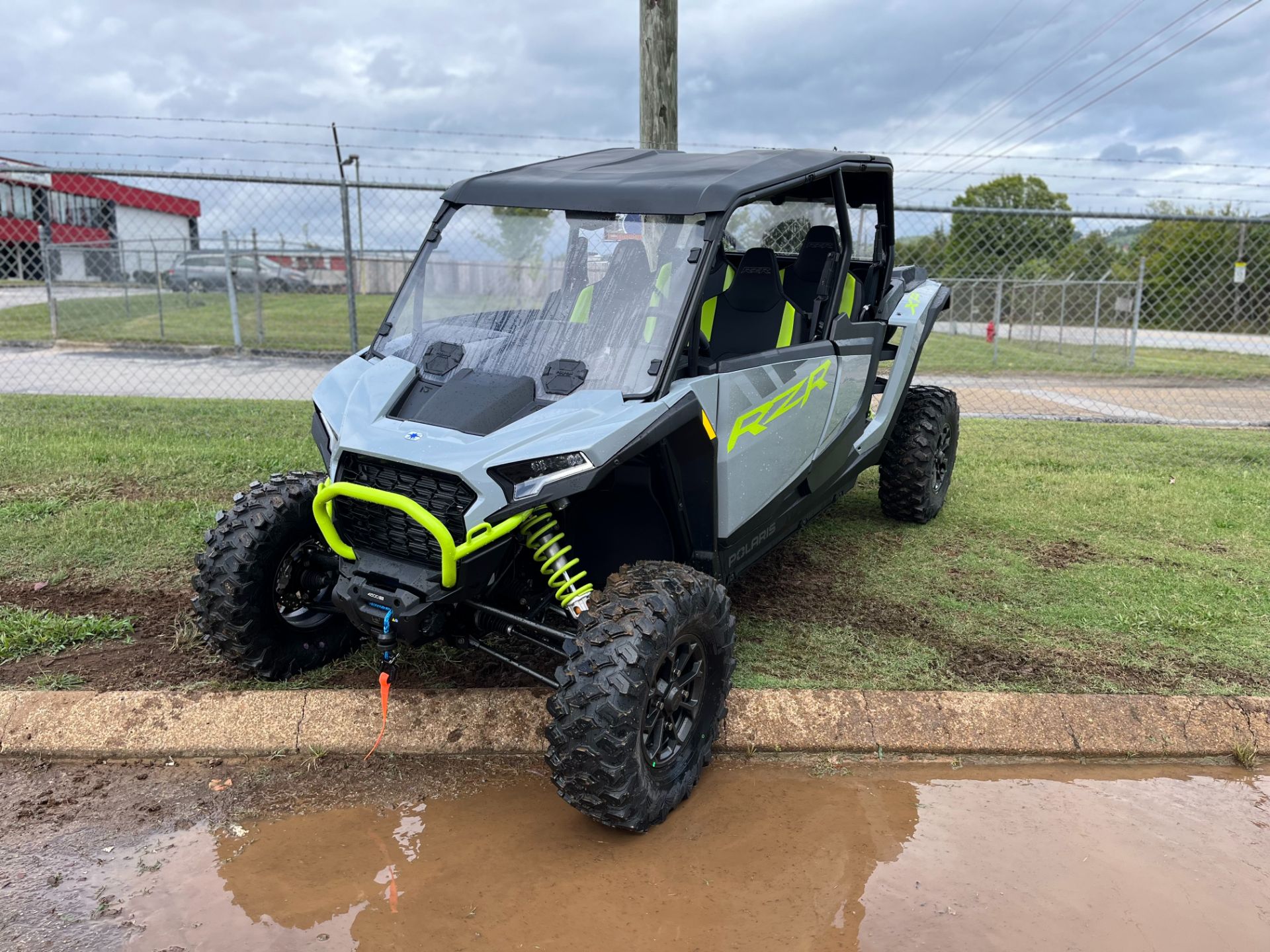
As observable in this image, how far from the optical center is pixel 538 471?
300 centimetres

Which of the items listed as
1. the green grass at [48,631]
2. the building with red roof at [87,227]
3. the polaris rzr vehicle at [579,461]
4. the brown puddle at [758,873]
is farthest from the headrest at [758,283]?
the building with red roof at [87,227]

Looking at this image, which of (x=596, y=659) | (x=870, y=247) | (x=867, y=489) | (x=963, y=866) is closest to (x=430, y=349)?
(x=596, y=659)

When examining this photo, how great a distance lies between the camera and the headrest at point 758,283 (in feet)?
14.7

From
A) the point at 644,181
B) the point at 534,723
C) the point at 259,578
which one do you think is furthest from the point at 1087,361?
the point at 259,578

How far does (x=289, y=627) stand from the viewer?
3.71 meters

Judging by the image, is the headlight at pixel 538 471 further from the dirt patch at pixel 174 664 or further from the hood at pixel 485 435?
the dirt patch at pixel 174 664

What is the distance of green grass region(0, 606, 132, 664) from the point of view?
3.91 metres

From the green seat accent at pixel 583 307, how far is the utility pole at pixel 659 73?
350cm

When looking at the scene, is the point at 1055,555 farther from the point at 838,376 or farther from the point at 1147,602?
the point at 838,376

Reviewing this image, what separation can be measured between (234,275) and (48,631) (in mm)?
16409

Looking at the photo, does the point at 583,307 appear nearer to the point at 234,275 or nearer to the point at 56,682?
the point at 56,682

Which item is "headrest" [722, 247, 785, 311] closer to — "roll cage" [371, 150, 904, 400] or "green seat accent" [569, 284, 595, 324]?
"roll cage" [371, 150, 904, 400]

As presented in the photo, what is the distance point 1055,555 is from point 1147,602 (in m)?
0.70

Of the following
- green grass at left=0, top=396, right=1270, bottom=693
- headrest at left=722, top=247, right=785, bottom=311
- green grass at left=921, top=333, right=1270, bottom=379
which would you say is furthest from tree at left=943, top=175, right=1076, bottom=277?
headrest at left=722, top=247, right=785, bottom=311
